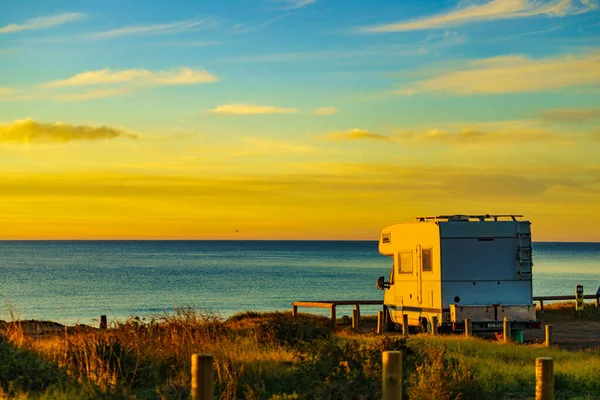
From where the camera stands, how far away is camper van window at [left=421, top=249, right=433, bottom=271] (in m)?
23.4

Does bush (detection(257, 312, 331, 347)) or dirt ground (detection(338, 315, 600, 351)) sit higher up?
bush (detection(257, 312, 331, 347))

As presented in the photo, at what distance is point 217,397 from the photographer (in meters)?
11.3

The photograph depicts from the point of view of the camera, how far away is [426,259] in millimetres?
23531

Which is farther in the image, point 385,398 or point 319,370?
point 319,370

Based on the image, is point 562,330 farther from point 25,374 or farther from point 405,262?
point 25,374

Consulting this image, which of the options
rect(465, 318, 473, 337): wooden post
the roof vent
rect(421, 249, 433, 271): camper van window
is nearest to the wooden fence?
rect(465, 318, 473, 337): wooden post

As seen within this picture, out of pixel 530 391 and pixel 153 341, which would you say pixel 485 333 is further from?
pixel 153 341

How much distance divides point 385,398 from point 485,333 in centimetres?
1588

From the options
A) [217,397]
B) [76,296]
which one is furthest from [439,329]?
[76,296]

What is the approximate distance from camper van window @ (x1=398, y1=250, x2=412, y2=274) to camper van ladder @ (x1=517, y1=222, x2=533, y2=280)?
317cm

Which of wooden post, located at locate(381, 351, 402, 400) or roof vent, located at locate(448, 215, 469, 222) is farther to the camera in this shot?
roof vent, located at locate(448, 215, 469, 222)

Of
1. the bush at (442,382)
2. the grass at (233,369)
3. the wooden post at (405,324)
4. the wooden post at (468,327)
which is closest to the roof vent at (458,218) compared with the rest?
the wooden post at (468,327)

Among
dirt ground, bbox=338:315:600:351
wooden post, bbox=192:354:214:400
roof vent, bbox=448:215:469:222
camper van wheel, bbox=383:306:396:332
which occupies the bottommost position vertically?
dirt ground, bbox=338:315:600:351

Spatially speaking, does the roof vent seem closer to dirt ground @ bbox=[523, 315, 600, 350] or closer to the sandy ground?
the sandy ground
